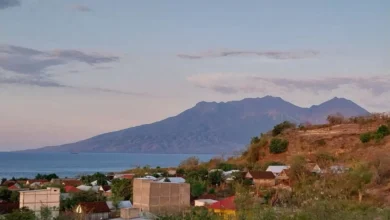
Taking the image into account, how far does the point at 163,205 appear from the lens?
25.8 metres

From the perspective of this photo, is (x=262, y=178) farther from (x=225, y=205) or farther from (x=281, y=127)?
(x=281, y=127)

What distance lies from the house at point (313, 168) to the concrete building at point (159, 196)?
354 inches

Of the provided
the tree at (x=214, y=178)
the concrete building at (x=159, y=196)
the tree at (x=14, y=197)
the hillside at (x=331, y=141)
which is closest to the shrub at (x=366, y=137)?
the hillside at (x=331, y=141)

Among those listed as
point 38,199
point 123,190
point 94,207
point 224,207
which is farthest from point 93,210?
point 123,190

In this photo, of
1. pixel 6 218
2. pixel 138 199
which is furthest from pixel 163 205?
pixel 6 218

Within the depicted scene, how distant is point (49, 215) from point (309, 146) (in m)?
26.9

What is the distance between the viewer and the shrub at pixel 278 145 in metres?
44.8

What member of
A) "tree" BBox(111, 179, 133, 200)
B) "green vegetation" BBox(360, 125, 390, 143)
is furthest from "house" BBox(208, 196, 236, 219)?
"green vegetation" BBox(360, 125, 390, 143)

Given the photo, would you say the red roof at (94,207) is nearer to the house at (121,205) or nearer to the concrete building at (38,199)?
the house at (121,205)

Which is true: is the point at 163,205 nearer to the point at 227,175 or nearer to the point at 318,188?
the point at 318,188

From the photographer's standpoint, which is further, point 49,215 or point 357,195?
point 357,195

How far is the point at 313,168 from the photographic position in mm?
33875

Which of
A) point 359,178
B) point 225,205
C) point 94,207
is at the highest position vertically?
point 359,178

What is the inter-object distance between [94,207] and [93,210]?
0.86 feet
